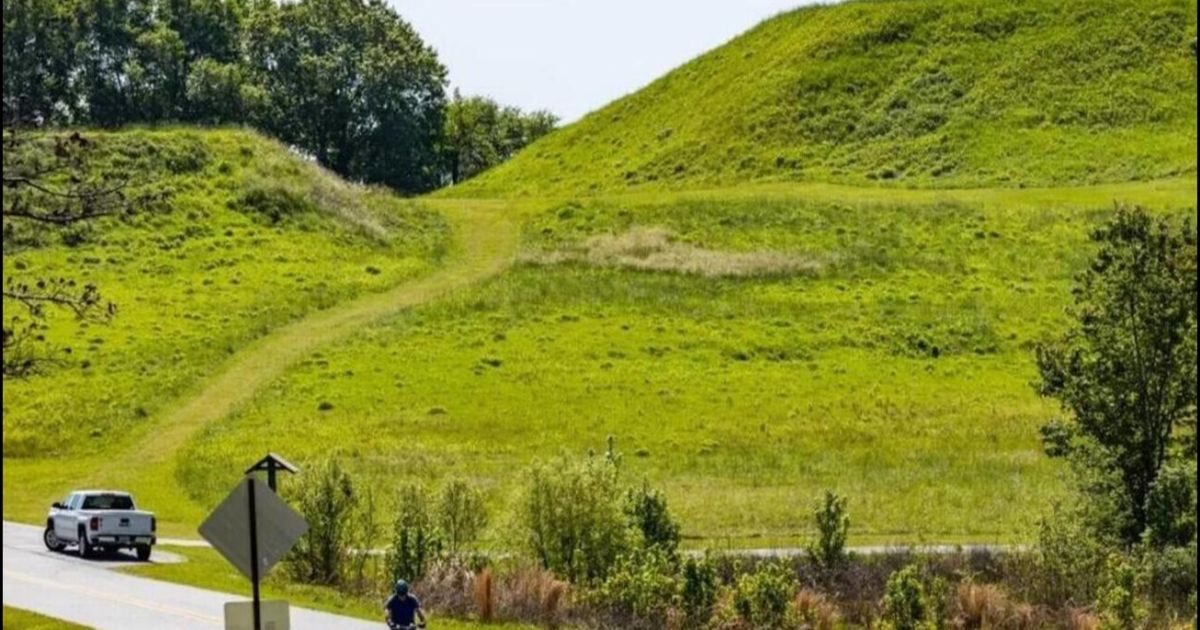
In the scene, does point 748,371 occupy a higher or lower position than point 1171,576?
higher

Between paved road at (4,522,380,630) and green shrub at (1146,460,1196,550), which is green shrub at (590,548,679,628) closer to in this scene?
paved road at (4,522,380,630)

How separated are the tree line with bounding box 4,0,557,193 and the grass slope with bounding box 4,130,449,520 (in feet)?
108

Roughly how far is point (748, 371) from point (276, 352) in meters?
17.9

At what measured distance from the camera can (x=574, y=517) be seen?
117ft

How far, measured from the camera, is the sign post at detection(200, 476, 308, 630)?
2011 cm

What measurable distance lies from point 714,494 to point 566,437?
801 cm

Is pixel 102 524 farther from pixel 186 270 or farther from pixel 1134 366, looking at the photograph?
pixel 186 270

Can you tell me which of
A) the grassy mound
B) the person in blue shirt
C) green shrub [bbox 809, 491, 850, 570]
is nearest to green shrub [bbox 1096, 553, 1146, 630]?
green shrub [bbox 809, 491, 850, 570]

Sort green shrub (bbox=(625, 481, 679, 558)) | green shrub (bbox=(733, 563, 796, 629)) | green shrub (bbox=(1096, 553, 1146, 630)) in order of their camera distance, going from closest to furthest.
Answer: green shrub (bbox=(1096, 553, 1146, 630)), green shrub (bbox=(733, 563, 796, 629)), green shrub (bbox=(625, 481, 679, 558))

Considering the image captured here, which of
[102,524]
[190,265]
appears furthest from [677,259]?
[102,524]

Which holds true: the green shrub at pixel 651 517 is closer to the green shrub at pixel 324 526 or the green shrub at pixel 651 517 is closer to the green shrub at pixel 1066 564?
the green shrub at pixel 324 526

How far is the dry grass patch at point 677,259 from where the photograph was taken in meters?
83.9

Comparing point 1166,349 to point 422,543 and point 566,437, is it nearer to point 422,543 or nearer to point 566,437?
point 422,543

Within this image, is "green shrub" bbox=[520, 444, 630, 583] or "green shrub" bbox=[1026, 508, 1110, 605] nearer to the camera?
"green shrub" bbox=[1026, 508, 1110, 605]
